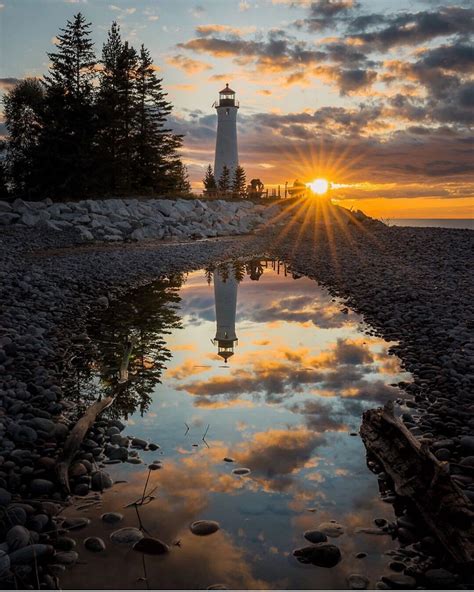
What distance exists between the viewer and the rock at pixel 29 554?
132 inches

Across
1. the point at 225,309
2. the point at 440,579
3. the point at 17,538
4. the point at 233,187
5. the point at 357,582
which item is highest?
the point at 233,187

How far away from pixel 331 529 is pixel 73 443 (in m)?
2.37

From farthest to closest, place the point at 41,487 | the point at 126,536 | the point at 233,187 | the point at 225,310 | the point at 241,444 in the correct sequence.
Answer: the point at 233,187 → the point at 225,310 → the point at 241,444 → the point at 41,487 → the point at 126,536

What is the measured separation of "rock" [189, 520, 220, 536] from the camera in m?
3.91

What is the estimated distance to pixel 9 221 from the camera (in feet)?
86.1

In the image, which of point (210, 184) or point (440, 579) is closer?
point (440, 579)

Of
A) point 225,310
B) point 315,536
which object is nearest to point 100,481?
point 315,536

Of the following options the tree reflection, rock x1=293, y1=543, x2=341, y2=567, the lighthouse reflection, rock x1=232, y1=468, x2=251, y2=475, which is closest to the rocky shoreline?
the tree reflection

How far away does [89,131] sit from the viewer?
116 feet

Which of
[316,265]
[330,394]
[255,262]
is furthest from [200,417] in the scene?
[255,262]

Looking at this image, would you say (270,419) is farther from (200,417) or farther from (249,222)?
(249,222)

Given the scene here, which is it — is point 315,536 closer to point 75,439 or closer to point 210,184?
point 75,439

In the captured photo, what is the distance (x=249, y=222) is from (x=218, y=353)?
3452 cm

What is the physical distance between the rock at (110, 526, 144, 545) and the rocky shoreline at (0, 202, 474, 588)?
311 mm
